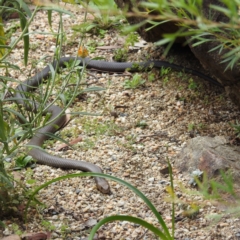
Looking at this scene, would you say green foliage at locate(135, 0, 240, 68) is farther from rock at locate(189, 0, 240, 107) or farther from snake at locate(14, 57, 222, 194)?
rock at locate(189, 0, 240, 107)

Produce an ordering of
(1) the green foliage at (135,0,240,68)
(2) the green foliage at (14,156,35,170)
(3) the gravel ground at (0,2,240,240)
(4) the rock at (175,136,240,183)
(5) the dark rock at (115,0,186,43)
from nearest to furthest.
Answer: (1) the green foliage at (135,0,240,68)
(3) the gravel ground at (0,2,240,240)
(4) the rock at (175,136,240,183)
(2) the green foliage at (14,156,35,170)
(5) the dark rock at (115,0,186,43)

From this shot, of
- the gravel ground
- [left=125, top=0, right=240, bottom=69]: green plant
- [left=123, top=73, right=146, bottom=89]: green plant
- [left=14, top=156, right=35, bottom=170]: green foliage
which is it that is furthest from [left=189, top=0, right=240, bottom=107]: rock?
[left=125, top=0, right=240, bottom=69]: green plant

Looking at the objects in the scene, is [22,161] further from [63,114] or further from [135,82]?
[135,82]

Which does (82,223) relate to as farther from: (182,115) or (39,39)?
(39,39)

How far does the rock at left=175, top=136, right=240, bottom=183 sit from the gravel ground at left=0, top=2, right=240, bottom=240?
0.08 m

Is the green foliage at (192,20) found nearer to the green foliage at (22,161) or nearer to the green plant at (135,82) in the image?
the green foliage at (22,161)

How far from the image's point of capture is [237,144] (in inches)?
128

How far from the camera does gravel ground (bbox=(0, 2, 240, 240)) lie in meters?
2.58

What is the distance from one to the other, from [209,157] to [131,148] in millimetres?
608

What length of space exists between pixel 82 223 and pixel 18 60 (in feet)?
7.52

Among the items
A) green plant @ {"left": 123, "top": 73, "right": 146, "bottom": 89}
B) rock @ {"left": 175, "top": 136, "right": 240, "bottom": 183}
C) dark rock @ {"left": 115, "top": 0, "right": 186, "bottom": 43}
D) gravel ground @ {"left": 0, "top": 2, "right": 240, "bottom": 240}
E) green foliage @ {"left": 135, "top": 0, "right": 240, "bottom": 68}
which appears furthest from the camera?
green plant @ {"left": 123, "top": 73, "right": 146, "bottom": 89}

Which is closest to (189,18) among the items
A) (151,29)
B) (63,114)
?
(63,114)

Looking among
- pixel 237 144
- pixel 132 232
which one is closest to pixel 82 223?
pixel 132 232

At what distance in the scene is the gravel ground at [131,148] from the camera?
8.48 feet
